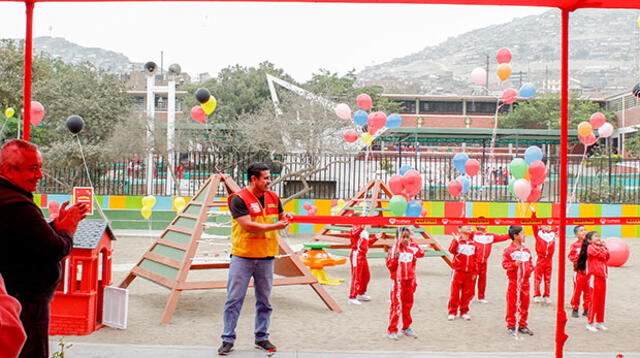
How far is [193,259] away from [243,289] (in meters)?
1.99

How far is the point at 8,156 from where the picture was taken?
3287mm

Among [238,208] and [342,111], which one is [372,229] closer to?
[342,111]

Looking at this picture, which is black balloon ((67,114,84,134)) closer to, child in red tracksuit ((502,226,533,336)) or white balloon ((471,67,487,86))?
white balloon ((471,67,487,86))

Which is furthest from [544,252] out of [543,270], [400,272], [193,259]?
[193,259]

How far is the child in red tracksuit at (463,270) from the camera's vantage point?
7777mm

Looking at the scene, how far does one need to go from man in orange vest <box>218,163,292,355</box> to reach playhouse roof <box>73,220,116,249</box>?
172 cm

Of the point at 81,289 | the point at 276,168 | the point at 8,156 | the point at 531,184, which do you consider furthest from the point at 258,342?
the point at 276,168

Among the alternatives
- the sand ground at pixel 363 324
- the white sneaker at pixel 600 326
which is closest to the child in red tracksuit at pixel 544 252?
the sand ground at pixel 363 324

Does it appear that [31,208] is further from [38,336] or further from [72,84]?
[72,84]

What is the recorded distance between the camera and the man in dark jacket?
3184 millimetres

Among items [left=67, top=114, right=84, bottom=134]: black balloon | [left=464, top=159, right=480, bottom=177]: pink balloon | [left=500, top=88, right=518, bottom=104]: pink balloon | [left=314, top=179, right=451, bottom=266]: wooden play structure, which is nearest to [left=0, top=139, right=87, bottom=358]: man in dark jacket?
[left=464, top=159, right=480, bottom=177]: pink balloon

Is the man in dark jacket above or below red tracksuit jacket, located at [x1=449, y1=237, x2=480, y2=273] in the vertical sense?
above

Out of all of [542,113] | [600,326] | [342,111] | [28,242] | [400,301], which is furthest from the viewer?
[542,113]

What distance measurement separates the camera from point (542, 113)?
59.0 m
